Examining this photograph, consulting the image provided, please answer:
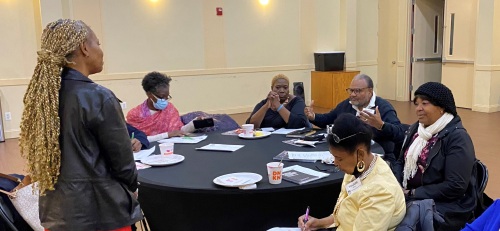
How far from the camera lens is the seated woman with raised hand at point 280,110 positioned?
151 inches

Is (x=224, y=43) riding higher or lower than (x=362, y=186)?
higher

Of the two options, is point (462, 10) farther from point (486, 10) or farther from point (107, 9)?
point (107, 9)

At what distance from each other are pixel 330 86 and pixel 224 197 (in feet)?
23.1

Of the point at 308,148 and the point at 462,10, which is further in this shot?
the point at 462,10

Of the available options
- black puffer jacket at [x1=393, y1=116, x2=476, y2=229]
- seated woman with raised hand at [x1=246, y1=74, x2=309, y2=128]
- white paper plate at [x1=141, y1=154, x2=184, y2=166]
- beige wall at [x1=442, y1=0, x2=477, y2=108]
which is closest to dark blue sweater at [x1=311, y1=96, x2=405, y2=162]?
seated woman with raised hand at [x1=246, y1=74, x2=309, y2=128]

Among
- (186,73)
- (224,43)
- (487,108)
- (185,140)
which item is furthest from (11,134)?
(487,108)

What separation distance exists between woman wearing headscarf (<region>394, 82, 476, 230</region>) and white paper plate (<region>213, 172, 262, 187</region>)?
0.81 meters

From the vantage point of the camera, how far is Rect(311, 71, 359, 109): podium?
904 centimetres

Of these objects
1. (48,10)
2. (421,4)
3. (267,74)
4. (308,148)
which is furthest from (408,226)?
(421,4)

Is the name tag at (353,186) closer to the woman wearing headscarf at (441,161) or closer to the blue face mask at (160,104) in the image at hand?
the woman wearing headscarf at (441,161)

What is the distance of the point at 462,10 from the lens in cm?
861

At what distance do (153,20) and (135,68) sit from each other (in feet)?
2.98

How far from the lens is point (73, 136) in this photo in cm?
158

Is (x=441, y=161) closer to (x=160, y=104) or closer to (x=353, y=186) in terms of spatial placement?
(x=353, y=186)
